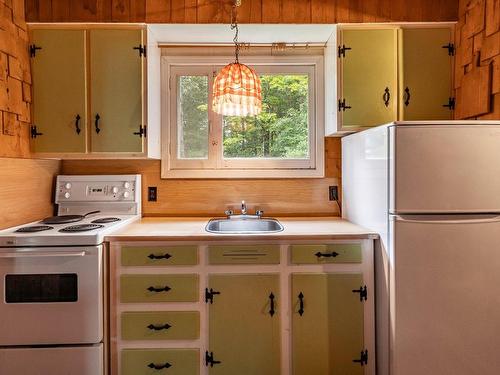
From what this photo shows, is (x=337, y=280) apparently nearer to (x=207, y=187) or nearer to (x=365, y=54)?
(x=207, y=187)

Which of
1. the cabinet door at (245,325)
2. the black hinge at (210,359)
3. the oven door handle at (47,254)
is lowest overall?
the black hinge at (210,359)

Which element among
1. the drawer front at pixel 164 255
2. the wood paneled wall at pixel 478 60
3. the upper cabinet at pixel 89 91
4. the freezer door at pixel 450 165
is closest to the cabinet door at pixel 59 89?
the upper cabinet at pixel 89 91

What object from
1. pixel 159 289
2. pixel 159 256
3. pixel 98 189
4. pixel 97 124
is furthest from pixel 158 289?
pixel 97 124

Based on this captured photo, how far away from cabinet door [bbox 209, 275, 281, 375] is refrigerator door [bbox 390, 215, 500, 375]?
0.63m

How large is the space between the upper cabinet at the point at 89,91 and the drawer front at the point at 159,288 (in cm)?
82

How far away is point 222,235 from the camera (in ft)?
6.24

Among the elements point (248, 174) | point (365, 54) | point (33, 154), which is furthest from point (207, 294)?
point (365, 54)

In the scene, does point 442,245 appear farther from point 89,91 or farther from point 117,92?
point 89,91

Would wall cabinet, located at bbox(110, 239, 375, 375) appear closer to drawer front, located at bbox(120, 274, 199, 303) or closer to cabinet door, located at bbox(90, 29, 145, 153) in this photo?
drawer front, located at bbox(120, 274, 199, 303)

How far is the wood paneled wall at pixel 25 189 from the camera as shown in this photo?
2.00 metres

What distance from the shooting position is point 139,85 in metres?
2.22

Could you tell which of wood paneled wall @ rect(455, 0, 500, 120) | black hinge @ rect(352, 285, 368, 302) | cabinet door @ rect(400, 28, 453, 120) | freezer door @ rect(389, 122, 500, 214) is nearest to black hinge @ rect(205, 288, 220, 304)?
black hinge @ rect(352, 285, 368, 302)

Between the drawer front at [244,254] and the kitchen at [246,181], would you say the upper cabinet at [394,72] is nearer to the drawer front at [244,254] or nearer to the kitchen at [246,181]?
the kitchen at [246,181]

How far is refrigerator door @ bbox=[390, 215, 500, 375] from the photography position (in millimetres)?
1698
